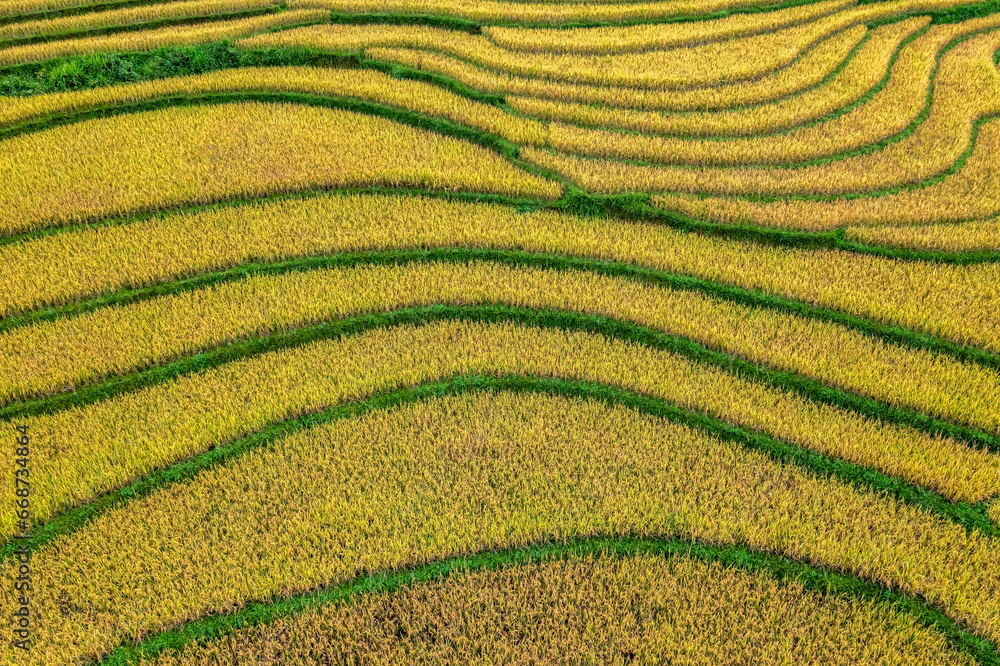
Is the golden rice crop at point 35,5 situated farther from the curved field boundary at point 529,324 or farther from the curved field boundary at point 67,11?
the curved field boundary at point 529,324

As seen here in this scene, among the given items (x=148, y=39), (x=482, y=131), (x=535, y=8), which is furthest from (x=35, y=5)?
(x=482, y=131)

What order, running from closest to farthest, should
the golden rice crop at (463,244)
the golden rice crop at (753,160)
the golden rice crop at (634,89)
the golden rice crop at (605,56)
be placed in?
the golden rice crop at (463,244) < the golden rice crop at (753,160) < the golden rice crop at (634,89) < the golden rice crop at (605,56)

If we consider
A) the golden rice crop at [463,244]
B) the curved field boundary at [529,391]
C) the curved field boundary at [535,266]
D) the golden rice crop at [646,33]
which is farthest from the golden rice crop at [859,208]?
the golden rice crop at [646,33]

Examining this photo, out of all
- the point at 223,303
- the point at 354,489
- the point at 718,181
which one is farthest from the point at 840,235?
Answer: the point at 223,303

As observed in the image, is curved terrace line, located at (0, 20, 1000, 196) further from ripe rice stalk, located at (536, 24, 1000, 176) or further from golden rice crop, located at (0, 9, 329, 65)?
golden rice crop, located at (0, 9, 329, 65)

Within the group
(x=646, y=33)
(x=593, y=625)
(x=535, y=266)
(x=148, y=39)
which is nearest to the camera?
(x=593, y=625)

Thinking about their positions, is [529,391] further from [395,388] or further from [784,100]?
[784,100]

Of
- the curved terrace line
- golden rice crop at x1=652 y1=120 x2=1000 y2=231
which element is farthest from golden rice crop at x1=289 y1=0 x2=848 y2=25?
golden rice crop at x1=652 y1=120 x2=1000 y2=231
